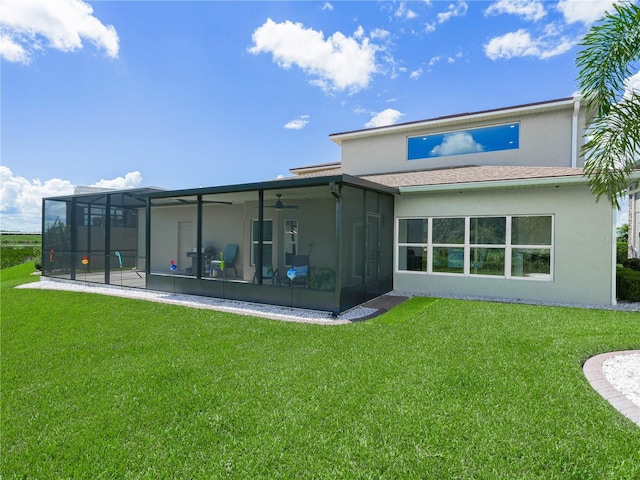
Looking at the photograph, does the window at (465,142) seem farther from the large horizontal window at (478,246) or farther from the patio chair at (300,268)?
the patio chair at (300,268)

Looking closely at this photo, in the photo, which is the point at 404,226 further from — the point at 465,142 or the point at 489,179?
the point at 465,142

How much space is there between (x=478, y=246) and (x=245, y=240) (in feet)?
27.2

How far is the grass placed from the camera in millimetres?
2674

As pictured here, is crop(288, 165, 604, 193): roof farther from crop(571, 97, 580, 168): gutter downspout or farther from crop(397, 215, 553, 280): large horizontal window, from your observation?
crop(571, 97, 580, 168): gutter downspout

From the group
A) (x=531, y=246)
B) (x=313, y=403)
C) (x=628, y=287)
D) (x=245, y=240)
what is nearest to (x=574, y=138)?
(x=531, y=246)

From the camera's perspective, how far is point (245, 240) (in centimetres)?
1348

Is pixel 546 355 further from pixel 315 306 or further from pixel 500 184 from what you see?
pixel 500 184

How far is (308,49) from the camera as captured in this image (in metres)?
14.9

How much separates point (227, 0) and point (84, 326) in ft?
33.1

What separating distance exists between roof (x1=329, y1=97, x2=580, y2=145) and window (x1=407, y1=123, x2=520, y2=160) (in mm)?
392

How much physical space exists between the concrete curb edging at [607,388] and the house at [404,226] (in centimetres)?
425

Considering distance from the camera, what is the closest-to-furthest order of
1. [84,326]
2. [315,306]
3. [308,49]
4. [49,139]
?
[84,326], [315,306], [49,139], [308,49]

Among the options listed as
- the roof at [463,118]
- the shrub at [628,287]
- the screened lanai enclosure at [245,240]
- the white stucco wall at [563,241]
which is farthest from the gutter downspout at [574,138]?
the screened lanai enclosure at [245,240]

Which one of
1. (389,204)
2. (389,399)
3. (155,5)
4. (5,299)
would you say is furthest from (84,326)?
(155,5)
